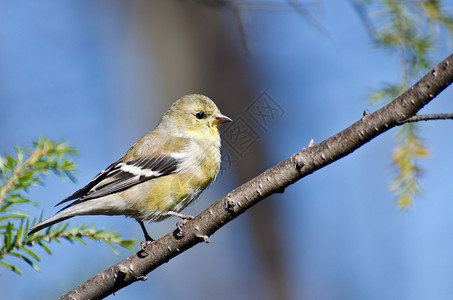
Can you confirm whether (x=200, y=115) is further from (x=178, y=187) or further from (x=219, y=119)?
(x=178, y=187)

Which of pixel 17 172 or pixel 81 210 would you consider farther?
pixel 81 210

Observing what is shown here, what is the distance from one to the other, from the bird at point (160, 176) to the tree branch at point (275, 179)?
1129mm

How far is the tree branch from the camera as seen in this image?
193 cm

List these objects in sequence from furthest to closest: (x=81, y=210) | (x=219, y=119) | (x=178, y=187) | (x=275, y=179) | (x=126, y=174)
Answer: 1. (x=219, y=119)
2. (x=126, y=174)
3. (x=178, y=187)
4. (x=81, y=210)
5. (x=275, y=179)

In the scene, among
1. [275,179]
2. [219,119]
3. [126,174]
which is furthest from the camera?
[219,119]

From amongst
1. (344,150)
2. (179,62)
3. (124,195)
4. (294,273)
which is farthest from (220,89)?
(344,150)

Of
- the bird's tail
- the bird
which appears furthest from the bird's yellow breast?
the bird's tail

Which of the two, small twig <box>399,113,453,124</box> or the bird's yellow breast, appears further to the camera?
the bird's yellow breast

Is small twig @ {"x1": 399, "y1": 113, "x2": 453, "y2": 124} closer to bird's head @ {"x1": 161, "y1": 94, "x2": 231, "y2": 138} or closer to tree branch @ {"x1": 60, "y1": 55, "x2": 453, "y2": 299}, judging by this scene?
tree branch @ {"x1": 60, "y1": 55, "x2": 453, "y2": 299}

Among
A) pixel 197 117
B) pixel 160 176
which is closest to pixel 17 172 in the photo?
pixel 160 176

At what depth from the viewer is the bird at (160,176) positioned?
388 cm

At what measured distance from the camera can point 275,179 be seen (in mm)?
2195

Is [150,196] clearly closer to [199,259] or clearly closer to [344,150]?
[344,150]

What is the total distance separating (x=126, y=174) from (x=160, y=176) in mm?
290
